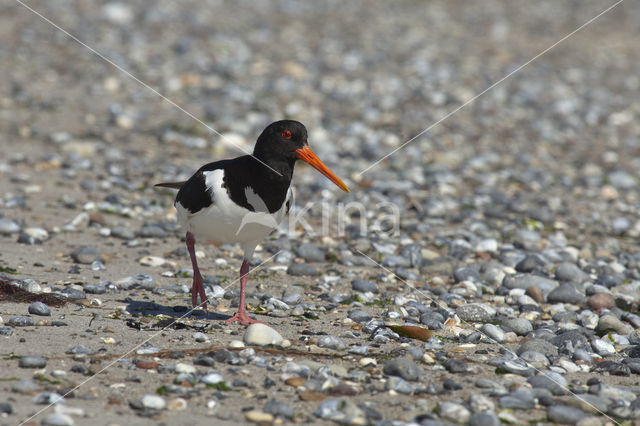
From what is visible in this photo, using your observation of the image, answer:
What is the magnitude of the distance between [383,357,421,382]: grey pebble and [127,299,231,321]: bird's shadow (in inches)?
67.7

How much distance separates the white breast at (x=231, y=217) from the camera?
19.1 ft

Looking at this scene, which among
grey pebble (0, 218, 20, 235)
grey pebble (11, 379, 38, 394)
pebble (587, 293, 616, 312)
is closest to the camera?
grey pebble (11, 379, 38, 394)

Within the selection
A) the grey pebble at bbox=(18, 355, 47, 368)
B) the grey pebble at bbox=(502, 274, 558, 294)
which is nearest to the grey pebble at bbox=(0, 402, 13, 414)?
the grey pebble at bbox=(18, 355, 47, 368)

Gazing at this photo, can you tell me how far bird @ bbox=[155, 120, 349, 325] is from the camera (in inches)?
230

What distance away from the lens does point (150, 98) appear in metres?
14.5

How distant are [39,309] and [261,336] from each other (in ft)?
5.73

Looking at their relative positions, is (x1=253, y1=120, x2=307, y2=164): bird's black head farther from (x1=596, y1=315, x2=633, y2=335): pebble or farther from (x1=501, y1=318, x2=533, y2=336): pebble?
(x1=596, y1=315, x2=633, y2=335): pebble

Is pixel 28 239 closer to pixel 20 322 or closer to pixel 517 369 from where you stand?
pixel 20 322

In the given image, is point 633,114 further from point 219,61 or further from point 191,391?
point 191,391

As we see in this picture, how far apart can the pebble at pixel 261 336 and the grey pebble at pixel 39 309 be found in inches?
61.4

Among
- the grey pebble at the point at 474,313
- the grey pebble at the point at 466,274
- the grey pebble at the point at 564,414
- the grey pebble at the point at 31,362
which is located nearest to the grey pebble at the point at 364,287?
the grey pebble at the point at 474,313

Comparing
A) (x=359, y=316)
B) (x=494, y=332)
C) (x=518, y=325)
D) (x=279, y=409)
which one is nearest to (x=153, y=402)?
(x=279, y=409)

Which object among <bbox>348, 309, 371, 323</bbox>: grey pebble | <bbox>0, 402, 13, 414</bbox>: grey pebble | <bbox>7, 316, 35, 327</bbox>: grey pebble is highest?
<bbox>348, 309, 371, 323</bbox>: grey pebble

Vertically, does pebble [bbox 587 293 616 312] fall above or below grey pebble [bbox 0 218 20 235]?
above
